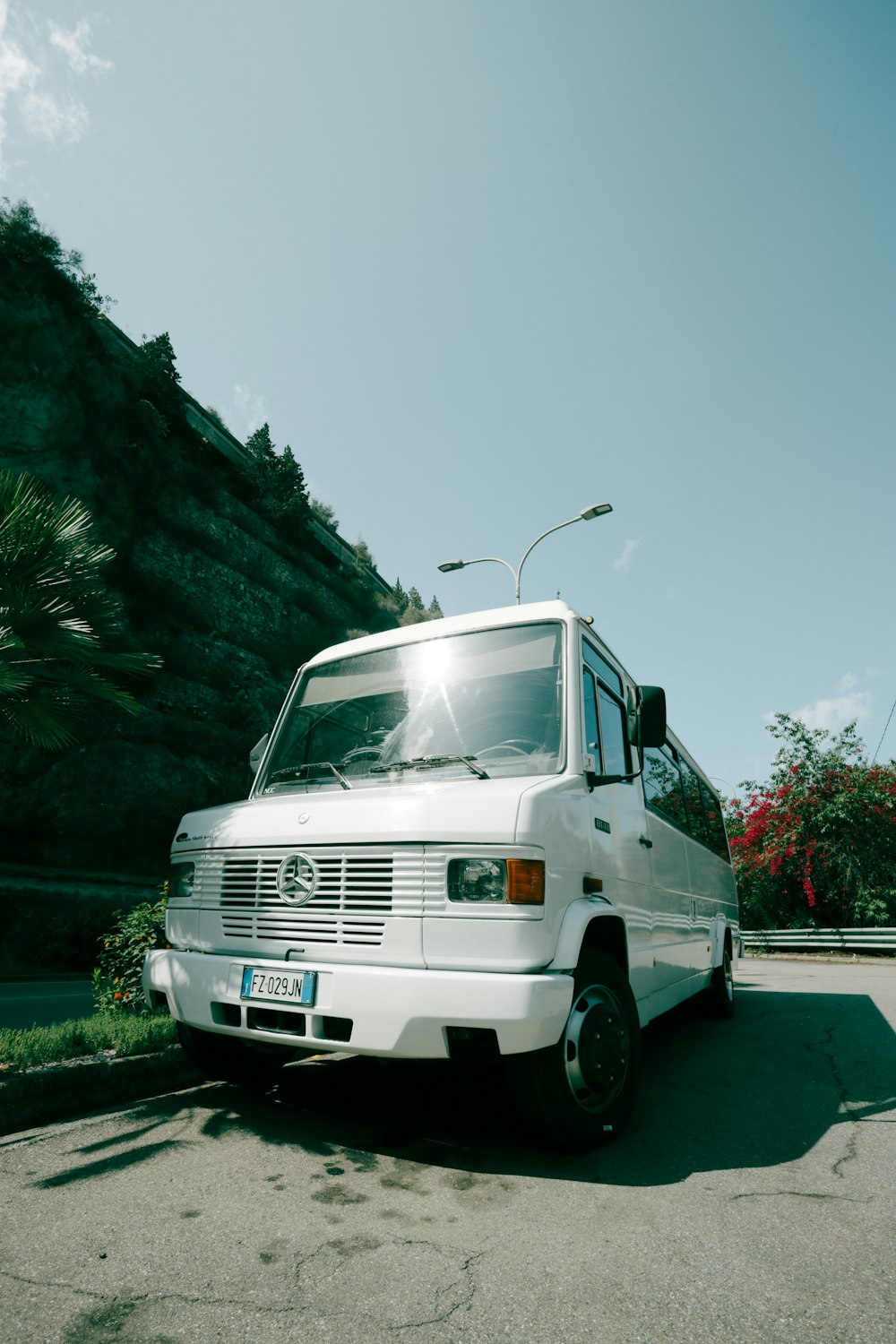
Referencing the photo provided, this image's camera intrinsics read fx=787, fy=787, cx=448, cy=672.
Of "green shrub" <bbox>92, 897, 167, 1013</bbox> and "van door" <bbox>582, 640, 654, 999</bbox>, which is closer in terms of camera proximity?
"van door" <bbox>582, 640, 654, 999</bbox>

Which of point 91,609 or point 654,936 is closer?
point 654,936

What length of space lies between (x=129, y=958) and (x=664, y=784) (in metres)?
4.36

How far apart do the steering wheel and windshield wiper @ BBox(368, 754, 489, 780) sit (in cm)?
8

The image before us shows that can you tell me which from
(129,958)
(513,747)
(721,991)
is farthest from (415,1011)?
(721,991)

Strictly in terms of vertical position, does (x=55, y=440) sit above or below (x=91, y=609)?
above

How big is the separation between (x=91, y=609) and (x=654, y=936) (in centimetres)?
686

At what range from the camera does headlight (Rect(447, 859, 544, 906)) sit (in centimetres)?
323

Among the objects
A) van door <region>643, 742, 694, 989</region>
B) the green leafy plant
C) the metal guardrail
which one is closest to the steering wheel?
van door <region>643, 742, 694, 989</region>

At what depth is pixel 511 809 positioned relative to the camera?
10.8 ft

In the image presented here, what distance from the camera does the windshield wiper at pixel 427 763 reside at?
381 cm

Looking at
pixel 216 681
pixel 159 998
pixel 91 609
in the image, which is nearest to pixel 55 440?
pixel 216 681

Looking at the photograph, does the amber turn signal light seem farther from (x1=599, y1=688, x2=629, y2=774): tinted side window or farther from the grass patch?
the grass patch

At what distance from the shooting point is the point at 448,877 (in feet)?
10.9

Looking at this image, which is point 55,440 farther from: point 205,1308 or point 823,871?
point 205,1308
